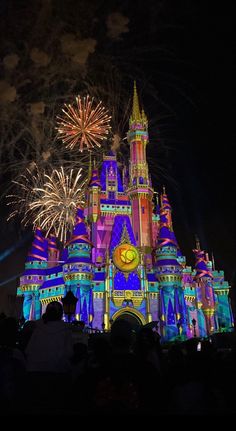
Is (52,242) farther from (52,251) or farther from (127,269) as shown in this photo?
(127,269)

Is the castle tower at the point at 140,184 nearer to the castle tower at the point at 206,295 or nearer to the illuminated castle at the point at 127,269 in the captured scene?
the illuminated castle at the point at 127,269

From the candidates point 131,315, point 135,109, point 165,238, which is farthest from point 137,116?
point 131,315

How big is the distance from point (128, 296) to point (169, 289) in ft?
18.4

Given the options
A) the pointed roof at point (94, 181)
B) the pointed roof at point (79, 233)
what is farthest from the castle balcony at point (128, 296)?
the pointed roof at point (94, 181)

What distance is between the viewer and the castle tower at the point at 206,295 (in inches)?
1965

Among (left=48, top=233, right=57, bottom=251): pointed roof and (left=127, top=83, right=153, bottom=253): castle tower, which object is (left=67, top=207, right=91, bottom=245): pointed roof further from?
(left=48, top=233, right=57, bottom=251): pointed roof

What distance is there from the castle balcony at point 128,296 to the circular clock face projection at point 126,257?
3017mm

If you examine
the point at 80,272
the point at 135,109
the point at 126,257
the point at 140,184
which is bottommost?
the point at 80,272

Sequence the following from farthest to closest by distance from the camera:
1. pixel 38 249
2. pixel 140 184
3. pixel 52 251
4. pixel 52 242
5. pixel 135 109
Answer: pixel 135 109 → pixel 52 242 → pixel 52 251 → pixel 140 184 → pixel 38 249

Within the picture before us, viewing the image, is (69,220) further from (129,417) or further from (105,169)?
(129,417)

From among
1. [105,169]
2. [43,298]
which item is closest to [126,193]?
[105,169]

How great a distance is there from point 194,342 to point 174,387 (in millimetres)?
2154

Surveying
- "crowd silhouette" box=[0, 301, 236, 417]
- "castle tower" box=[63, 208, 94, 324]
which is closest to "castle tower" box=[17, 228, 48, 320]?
"castle tower" box=[63, 208, 94, 324]

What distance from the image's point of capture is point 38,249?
54.0 meters
